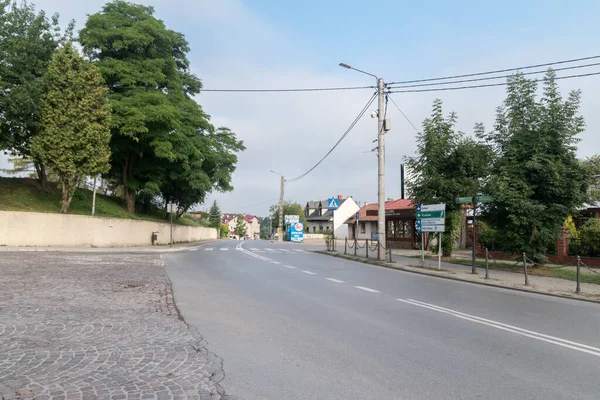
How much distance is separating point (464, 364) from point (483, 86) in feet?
53.3

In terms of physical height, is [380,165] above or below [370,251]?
above

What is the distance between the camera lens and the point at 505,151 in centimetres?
1828

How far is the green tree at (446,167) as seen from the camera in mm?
21594

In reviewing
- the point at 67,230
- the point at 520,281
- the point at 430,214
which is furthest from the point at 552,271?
the point at 67,230

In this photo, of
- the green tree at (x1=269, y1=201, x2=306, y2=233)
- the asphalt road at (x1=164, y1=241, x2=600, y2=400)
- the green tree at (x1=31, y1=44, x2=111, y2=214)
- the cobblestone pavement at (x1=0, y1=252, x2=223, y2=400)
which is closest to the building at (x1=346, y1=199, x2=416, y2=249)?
the green tree at (x1=31, y1=44, x2=111, y2=214)

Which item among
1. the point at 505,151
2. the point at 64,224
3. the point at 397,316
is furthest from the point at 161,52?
the point at 397,316

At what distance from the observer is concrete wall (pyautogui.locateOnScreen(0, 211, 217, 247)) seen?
22281mm

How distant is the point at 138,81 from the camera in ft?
101

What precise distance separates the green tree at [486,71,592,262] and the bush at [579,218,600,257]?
245cm

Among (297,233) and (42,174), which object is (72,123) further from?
(297,233)

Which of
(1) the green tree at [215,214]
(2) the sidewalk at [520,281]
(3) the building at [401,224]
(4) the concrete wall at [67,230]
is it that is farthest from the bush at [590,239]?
(1) the green tree at [215,214]

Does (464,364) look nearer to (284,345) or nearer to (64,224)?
(284,345)

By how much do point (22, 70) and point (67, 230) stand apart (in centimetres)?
919

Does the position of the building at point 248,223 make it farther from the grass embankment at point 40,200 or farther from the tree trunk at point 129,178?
the grass embankment at point 40,200
